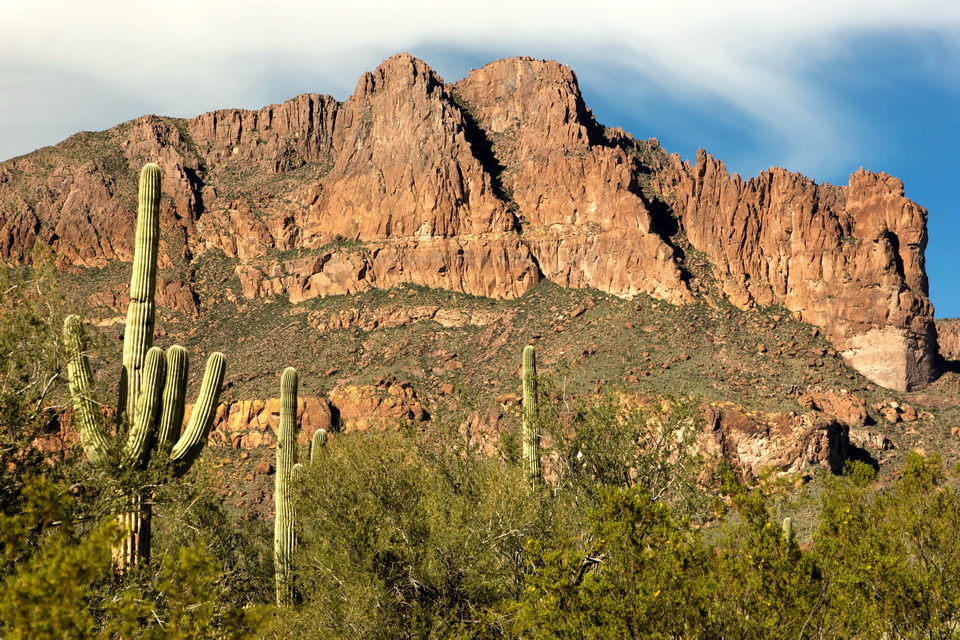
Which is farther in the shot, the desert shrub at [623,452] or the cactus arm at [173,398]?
the desert shrub at [623,452]

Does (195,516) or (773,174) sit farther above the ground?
(773,174)

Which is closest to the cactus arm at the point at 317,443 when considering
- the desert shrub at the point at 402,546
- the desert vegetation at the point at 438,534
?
the desert vegetation at the point at 438,534

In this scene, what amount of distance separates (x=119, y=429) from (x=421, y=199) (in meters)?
79.1

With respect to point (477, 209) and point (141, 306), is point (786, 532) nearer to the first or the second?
point (141, 306)

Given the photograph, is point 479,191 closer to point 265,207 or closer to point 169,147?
point 265,207

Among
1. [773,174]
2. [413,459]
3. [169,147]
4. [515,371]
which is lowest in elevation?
[413,459]

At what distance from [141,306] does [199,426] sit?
8.61ft

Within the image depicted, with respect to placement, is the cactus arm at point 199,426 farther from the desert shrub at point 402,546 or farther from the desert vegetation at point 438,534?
the desert shrub at point 402,546

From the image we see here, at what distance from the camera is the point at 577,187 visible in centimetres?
9050

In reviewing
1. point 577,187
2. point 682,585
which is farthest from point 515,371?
point 682,585

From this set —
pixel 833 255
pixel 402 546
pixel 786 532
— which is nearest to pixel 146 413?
pixel 402 546

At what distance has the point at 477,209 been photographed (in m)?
93.5

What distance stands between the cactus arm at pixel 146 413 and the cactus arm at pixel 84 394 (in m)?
0.50

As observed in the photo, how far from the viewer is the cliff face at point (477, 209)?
260ft
